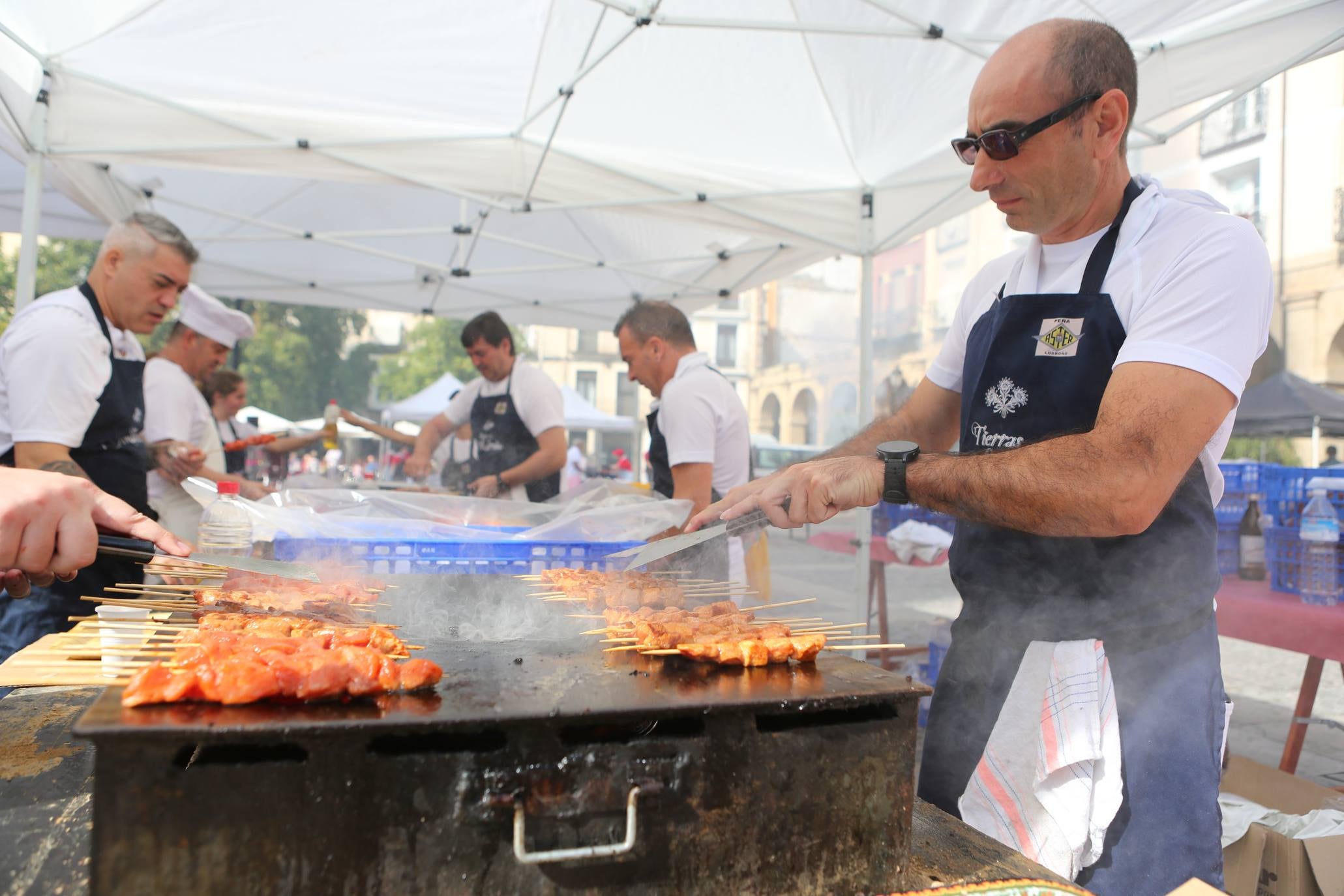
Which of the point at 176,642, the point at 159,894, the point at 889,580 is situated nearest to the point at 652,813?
the point at 159,894

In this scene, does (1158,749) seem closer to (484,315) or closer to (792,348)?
(484,315)

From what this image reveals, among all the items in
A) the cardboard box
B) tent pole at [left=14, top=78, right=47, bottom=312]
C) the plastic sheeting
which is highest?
tent pole at [left=14, top=78, right=47, bottom=312]

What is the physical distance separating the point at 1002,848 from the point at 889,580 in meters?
11.8

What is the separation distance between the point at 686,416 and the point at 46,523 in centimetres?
310

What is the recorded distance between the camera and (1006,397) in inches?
83.0

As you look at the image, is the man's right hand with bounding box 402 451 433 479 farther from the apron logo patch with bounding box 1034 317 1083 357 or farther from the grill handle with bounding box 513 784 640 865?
the grill handle with bounding box 513 784 640 865

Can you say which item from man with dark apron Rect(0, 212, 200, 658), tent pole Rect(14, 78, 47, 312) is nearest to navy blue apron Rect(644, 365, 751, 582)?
man with dark apron Rect(0, 212, 200, 658)

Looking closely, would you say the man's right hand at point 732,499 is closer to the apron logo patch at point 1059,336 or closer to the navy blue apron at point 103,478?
the apron logo patch at point 1059,336

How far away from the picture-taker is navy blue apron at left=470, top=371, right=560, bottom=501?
21.0 feet

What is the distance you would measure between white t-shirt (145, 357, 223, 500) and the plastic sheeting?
200cm

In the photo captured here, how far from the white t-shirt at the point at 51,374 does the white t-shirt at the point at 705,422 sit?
8.73ft

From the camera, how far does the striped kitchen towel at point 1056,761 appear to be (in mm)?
1818

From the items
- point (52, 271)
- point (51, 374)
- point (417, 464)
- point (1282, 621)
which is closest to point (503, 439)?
point (417, 464)

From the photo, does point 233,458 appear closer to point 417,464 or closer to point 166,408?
point 417,464
